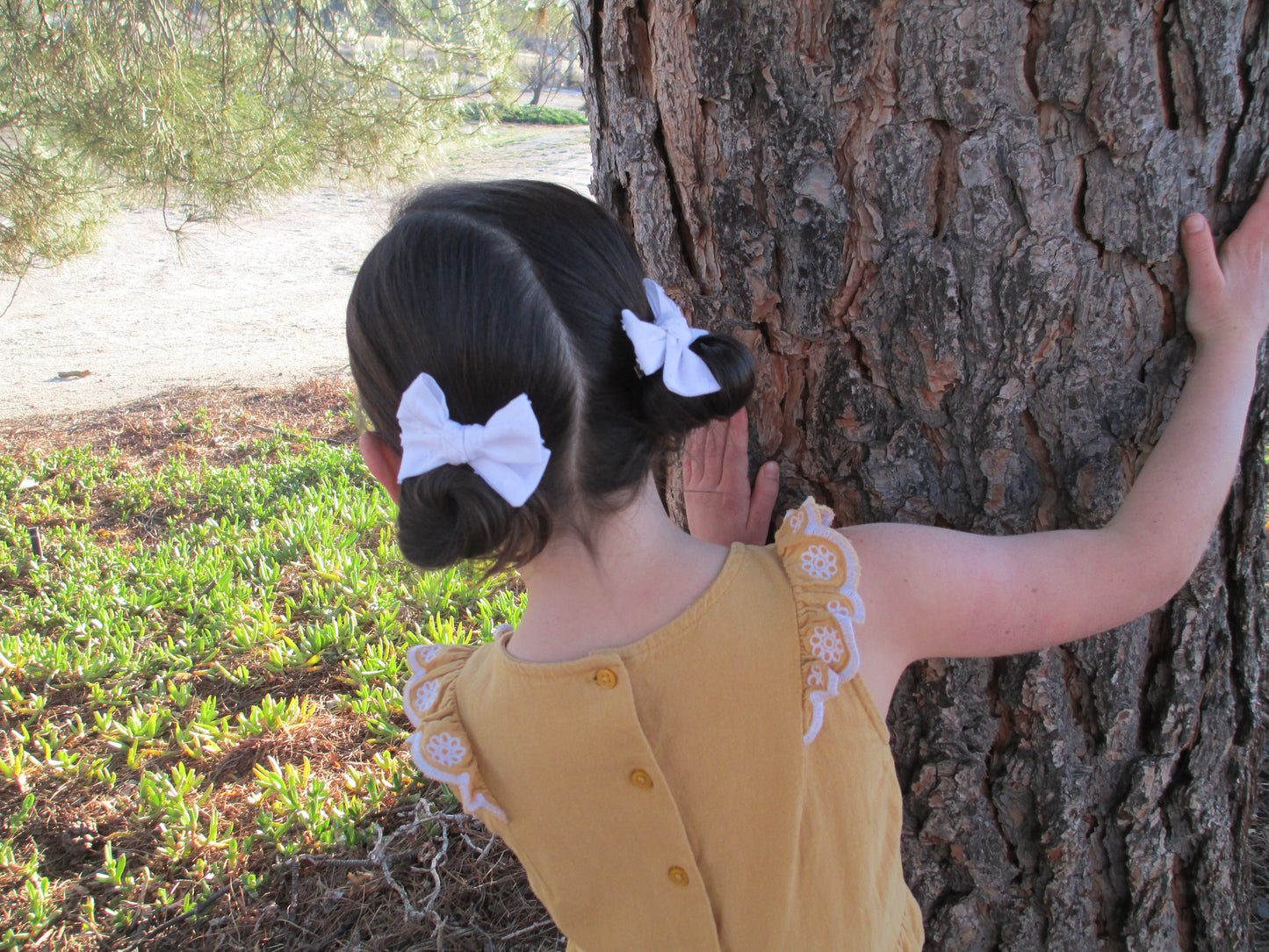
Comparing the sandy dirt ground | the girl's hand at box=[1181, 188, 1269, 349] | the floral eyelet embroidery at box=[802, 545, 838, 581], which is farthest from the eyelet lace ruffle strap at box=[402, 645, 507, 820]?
the sandy dirt ground

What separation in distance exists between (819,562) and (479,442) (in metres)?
0.42

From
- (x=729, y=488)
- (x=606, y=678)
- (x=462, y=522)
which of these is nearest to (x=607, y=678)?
(x=606, y=678)

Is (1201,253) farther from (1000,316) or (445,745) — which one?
(445,745)

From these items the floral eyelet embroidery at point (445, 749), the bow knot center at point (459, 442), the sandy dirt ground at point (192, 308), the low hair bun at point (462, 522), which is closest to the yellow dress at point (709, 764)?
the floral eyelet embroidery at point (445, 749)

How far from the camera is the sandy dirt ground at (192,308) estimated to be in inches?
256

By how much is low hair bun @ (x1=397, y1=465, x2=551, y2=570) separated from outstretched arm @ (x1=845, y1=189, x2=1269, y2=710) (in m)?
0.39

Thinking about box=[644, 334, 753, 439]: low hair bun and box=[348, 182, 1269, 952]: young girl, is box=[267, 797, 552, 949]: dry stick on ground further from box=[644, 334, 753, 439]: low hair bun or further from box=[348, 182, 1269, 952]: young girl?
box=[644, 334, 753, 439]: low hair bun

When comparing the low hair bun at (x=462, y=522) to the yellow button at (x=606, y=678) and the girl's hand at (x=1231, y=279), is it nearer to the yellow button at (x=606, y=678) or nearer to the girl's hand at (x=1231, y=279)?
the yellow button at (x=606, y=678)

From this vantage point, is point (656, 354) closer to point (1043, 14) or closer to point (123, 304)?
point (1043, 14)

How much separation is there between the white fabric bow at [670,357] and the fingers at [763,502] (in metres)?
0.40

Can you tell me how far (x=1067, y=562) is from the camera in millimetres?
1031

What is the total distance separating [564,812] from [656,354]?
56 cm

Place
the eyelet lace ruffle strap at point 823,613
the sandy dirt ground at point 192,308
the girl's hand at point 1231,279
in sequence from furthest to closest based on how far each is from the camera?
the sandy dirt ground at point 192,308 → the girl's hand at point 1231,279 → the eyelet lace ruffle strap at point 823,613

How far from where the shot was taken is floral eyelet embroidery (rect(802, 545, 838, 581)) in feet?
3.34
